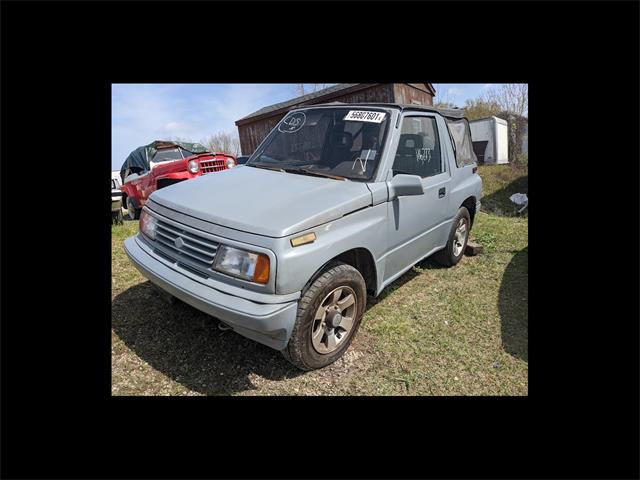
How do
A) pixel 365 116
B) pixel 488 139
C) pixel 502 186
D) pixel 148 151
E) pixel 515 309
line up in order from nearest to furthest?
pixel 365 116 < pixel 515 309 < pixel 148 151 < pixel 502 186 < pixel 488 139

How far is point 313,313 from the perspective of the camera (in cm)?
248

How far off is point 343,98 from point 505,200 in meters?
6.48

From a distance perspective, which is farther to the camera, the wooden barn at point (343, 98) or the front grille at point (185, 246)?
the wooden barn at point (343, 98)

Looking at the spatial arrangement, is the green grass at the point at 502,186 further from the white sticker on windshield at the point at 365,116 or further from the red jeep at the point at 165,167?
the white sticker on windshield at the point at 365,116

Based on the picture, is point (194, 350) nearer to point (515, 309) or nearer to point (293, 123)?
point (293, 123)

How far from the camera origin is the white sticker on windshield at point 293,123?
3.76 meters

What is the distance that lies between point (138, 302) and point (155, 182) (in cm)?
508

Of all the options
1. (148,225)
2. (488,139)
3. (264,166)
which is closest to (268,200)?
(264,166)

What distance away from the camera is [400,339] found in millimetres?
3271

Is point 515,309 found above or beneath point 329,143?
beneath

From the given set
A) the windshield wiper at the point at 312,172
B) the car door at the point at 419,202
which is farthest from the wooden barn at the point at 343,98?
the windshield wiper at the point at 312,172

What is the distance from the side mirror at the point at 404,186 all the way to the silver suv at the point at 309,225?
0.01 m

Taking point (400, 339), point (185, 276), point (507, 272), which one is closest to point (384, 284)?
point (400, 339)

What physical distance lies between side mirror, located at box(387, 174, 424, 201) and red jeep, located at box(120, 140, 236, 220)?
5.92m
